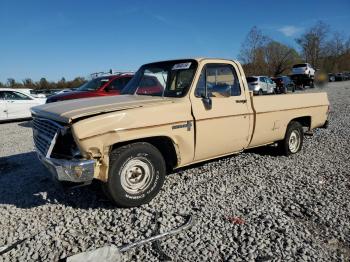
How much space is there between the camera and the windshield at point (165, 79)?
482 cm

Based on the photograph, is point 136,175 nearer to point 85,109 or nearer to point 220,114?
point 85,109

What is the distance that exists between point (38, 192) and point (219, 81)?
326cm

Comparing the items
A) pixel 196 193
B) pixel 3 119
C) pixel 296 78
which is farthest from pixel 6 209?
pixel 296 78

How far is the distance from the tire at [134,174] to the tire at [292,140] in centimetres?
325

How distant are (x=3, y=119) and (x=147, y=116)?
11.5 meters

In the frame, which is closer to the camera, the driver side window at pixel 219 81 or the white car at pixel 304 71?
the driver side window at pixel 219 81

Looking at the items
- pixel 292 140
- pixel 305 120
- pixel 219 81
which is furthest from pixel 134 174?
pixel 305 120

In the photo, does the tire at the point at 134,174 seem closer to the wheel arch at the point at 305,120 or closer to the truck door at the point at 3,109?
the wheel arch at the point at 305,120

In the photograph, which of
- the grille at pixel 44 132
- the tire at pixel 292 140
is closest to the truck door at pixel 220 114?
the tire at pixel 292 140

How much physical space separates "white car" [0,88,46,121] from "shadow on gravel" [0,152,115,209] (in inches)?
329

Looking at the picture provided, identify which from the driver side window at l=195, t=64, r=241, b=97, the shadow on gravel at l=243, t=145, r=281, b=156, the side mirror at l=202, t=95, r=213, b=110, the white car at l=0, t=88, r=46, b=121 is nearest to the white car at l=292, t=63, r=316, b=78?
the white car at l=0, t=88, r=46, b=121

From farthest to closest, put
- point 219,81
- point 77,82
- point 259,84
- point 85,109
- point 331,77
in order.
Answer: point 331,77
point 77,82
point 259,84
point 219,81
point 85,109

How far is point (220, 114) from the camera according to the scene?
4836 mm

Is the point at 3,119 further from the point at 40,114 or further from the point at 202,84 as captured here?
the point at 202,84
